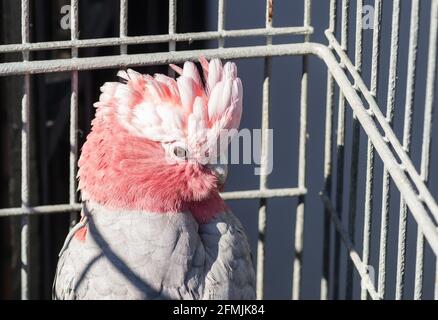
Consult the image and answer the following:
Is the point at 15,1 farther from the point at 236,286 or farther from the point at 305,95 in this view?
the point at 236,286

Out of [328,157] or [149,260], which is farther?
[328,157]

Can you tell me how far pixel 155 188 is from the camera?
2.40 m

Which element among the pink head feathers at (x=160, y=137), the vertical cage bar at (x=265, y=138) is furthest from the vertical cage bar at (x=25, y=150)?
the vertical cage bar at (x=265, y=138)

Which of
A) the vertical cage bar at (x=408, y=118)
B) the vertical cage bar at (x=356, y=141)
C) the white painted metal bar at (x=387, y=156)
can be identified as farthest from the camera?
the vertical cage bar at (x=356, y=141)

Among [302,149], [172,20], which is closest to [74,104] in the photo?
[172,20]

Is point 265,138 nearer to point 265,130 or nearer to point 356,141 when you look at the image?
point 265,130

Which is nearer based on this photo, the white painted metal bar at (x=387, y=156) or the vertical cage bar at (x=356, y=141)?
the white painted metal bar at (x=387, y=156)

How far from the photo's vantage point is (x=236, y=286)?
8.02 feet

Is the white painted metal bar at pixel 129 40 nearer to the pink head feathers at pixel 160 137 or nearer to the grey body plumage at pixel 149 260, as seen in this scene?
the pink head feathers at pixel 160 137

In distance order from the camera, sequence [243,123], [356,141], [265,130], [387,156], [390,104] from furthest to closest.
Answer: [243,123], [265,130], [356,141], [390,104], [387,156]

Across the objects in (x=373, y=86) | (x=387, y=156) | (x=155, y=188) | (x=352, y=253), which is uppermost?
(x=373, y=86)

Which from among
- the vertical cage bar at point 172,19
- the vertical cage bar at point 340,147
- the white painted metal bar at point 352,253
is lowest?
the white painted metal bar at point 352,253

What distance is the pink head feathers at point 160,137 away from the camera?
7.63 feet

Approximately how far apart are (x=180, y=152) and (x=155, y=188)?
4.1 inches
